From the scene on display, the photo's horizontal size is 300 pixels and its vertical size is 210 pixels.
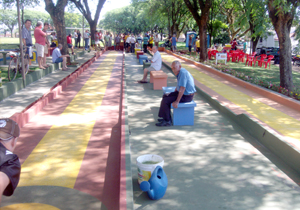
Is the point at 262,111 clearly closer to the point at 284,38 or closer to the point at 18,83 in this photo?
the point at 284,38

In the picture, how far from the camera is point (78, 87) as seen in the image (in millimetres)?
11258

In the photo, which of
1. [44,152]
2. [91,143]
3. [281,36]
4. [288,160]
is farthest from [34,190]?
[281,36]

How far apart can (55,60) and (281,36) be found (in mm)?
9292

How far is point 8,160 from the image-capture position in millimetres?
2139

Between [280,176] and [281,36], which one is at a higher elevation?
[281,36]

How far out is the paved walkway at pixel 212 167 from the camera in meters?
3.73

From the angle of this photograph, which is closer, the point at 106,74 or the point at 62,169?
the point at 62,169

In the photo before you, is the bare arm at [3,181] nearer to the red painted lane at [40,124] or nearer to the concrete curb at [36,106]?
the red painted lane at [40,124]

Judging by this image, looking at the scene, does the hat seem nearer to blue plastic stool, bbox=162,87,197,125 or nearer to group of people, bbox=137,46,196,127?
group of people, bbox=137,46,196,127

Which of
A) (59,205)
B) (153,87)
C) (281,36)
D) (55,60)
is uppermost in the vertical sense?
(281,36)

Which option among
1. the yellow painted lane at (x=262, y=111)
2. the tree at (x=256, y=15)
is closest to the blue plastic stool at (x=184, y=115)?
the yellow painted lane at (x=262, y=111)

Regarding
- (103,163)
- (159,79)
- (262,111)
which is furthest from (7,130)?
(159,79)

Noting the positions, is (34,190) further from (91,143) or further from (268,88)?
(268,88)

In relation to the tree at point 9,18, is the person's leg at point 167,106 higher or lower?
lower
